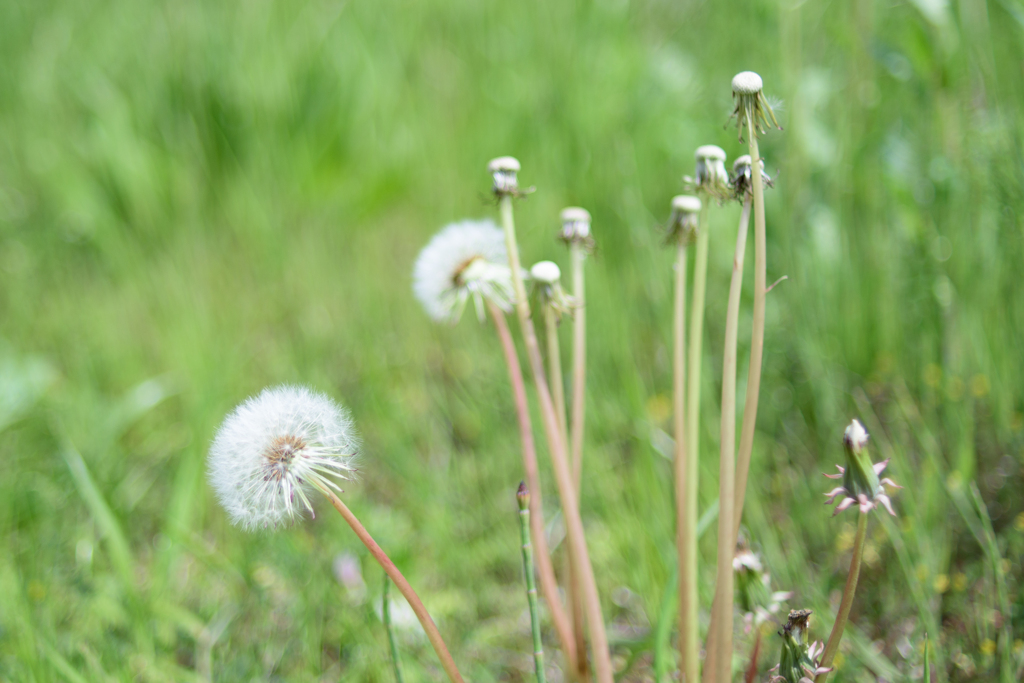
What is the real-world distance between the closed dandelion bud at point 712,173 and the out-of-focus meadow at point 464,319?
Result: 0.06 m

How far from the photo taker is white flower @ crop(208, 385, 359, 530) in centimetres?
68

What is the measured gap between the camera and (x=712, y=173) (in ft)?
2.38

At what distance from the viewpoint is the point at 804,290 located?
1.54 meters

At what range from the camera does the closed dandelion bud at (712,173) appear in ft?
2.38

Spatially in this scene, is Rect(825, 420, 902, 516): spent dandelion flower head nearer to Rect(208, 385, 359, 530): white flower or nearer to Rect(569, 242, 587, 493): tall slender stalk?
Rect(569, 242, 587, 493): tall slender stalk

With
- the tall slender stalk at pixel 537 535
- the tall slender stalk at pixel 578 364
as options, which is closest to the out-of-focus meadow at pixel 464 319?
the tall slender stalk at pixel 537 535

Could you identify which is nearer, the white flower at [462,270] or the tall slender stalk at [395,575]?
the tall slender stalk at [395,575]

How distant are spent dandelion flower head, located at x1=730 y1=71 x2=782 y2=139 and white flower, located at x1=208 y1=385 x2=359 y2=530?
0.48 m

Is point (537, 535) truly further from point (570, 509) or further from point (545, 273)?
point (545, 273)

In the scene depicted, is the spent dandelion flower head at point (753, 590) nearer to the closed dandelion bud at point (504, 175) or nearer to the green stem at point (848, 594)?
the green stem at point (848, 594)

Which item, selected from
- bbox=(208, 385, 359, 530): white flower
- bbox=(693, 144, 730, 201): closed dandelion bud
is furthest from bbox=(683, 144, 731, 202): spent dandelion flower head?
bbox=(208, 385, 359, 530): white flower

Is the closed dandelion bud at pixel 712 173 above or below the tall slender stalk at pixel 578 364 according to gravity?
above

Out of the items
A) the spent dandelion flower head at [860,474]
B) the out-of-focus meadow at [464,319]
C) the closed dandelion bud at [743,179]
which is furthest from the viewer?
the out-of-focus meadow at [464,319]

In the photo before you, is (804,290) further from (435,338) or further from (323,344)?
(323,344)
